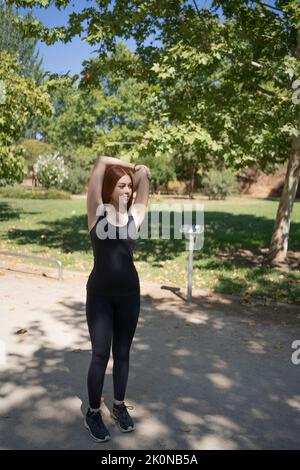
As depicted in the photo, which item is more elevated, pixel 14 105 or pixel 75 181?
pixel 14 105

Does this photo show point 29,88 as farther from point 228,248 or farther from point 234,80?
point 228,248

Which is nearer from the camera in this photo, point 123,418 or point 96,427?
point 96,427

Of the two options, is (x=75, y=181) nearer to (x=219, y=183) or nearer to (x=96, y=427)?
(x=219, y=183)

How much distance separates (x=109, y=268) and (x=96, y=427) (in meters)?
1.22

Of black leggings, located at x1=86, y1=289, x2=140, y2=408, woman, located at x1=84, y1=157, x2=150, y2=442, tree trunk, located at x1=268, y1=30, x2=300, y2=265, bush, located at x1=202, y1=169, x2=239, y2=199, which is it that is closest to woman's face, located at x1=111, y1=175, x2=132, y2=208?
woman, located at x1=84, y1=157, x2=150, y2=442

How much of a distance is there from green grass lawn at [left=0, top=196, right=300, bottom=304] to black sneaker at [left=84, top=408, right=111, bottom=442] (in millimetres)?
5109

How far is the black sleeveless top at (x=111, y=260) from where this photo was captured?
3.31 metres

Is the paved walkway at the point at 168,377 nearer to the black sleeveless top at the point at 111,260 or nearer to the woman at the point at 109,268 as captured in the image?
the woman at the point at 109,268

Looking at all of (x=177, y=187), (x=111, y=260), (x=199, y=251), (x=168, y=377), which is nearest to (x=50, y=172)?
(x=177, y=187)

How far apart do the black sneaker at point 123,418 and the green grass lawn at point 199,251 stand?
488 cm

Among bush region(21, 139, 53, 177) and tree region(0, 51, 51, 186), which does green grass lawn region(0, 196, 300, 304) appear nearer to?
tree region(0, 51, 51, 186)

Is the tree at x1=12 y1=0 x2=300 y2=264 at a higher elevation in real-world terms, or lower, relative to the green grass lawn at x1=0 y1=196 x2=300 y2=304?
higher

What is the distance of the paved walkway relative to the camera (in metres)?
3.51

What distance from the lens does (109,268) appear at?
331 cm
